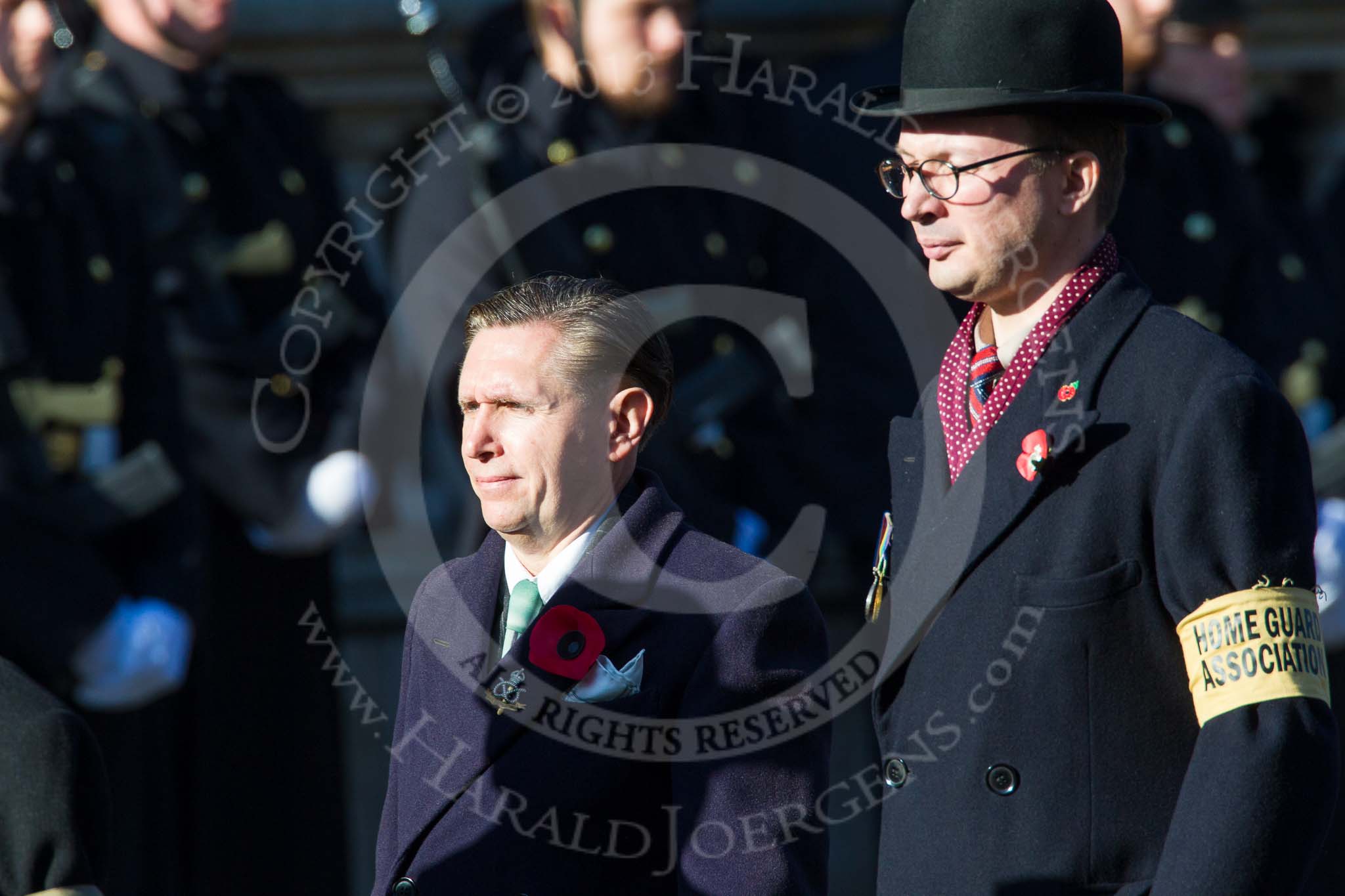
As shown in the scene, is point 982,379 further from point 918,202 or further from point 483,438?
point 483,438

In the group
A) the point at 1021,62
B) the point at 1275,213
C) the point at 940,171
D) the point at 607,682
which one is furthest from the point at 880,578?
the point at 1275,213

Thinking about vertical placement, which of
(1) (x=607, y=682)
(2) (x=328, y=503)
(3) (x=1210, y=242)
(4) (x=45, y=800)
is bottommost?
(4) (x=45, y=800)

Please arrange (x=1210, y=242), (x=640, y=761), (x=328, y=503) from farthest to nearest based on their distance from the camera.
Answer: (x=1210, y=242) < (x=328, y=503) < (x=640, y=761)

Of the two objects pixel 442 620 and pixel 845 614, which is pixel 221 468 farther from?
pixel 442 620

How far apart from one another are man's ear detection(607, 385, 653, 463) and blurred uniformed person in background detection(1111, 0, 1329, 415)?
7.31ft

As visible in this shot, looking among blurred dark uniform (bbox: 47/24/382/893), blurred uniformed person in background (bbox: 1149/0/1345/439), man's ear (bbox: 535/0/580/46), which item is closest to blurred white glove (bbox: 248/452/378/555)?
blurred dark uniform (bbox: 47/24/382/893)

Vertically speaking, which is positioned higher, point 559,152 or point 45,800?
point 559,152

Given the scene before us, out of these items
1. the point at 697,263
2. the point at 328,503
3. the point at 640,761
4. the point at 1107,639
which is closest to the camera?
the point at 1107,639

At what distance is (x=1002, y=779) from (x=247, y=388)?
274 centimetres

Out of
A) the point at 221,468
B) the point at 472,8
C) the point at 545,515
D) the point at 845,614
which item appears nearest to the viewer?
the point at 545,515

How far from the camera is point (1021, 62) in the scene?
8.11ft

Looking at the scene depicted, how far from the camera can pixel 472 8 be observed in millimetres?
6238

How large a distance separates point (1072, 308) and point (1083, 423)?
0.50 feet

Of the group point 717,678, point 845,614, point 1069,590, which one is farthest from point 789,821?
point 845,614
